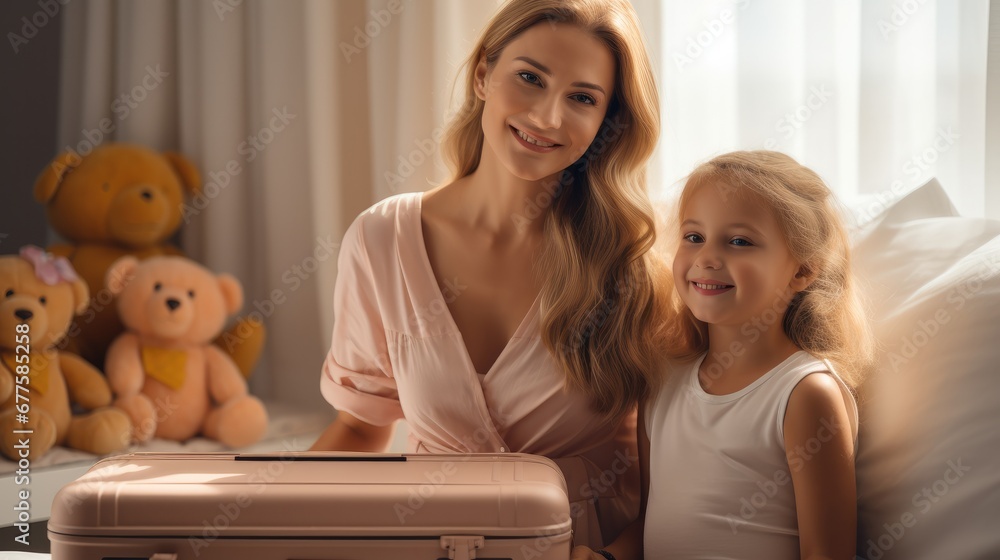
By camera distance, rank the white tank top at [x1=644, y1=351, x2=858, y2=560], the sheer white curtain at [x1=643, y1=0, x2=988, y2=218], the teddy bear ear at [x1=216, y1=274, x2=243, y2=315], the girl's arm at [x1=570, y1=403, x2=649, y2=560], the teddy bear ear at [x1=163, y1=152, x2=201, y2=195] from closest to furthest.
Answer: the white tank top at [x1=644, y1=351, x2=858, y2=560] < the girl's arm at [x1=570, y1=403, x2=649, y2=560] < the sheer white curtain at [x1=643, y1=0, x2=988, y2=218] < the teddy bear ear at [x1=216, y1=274, x2=243, y2=315] < the teddy bear ear at [x1=163, y1=152, x2=201, y2=195]

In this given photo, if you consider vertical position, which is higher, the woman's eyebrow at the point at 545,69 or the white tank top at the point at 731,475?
the woman's eyebrow at the point at 545,69

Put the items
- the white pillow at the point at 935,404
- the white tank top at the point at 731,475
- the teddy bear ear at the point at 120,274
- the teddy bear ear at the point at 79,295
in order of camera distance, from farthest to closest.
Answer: the teddy bear ear at the point at 120,274
the teddy bear ear at the point at 79,295
the white tank top at the point at 731,475
the white pillow at the point at 935,404

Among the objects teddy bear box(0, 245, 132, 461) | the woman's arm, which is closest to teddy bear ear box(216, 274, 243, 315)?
teddy bear box(0, 245, 132, 461)

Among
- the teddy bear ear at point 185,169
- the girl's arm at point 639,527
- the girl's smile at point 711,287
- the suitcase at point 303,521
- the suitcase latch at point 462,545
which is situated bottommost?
the girl's arm at point 639,527

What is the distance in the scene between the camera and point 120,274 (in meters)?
2.11

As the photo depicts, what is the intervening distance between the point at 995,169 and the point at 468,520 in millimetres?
983

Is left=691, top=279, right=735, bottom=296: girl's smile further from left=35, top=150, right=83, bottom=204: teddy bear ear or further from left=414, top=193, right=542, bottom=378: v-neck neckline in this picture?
left=35, top=150, right=83, bottom=204: teddy bear ear

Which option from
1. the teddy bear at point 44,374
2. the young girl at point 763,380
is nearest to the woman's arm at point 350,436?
the young girl at point 763,380

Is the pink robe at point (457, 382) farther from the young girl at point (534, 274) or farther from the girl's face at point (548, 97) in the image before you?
the girl's face at point (548, 97)

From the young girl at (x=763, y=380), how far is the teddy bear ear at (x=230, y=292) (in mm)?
1438

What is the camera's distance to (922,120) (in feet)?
4.71

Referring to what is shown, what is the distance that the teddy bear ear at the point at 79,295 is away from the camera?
1988 mm

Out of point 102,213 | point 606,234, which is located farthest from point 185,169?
point 606,234

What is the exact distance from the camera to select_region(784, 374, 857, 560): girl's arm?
0.93 m
